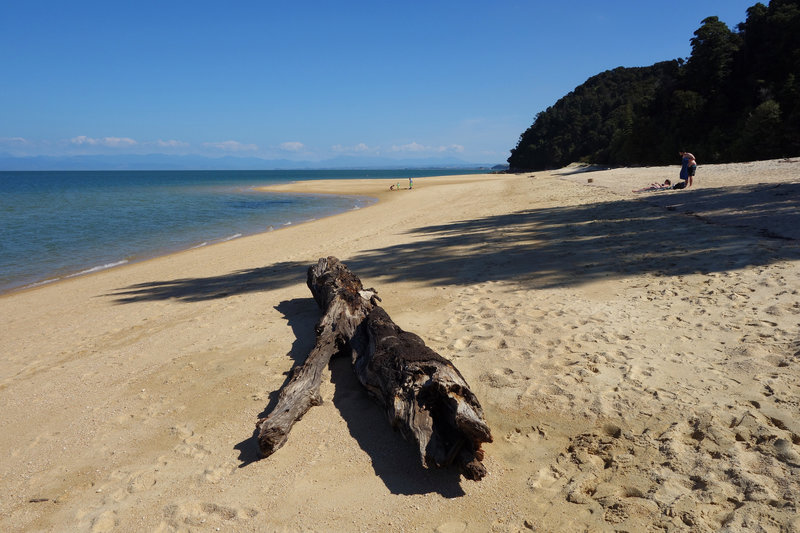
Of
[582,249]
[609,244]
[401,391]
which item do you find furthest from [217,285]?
[609,244]

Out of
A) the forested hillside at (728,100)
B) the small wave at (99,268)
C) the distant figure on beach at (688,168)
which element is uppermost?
the forested hillside at (728,100)

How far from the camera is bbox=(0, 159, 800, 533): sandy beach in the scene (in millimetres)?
2754

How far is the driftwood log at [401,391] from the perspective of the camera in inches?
119

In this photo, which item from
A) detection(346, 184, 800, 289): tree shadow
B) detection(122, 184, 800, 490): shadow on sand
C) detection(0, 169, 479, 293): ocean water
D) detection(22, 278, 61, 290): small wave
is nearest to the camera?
detection(122, 184, 800, 490): shadow on sand

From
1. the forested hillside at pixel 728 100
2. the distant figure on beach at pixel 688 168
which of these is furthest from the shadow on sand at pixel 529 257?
the forested hillside at pixel 728 100

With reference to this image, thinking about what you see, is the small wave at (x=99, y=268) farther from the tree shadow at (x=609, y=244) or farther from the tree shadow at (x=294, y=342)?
the tree shadow at (x=294, y=342)

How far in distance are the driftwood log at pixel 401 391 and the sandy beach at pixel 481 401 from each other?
169 mm

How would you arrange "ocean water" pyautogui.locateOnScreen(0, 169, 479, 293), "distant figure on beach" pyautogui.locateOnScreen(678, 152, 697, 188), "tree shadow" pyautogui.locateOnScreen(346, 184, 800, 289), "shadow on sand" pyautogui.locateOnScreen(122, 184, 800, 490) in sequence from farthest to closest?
"distant figure on beach" pyautogui.locateOnScreen(678, 152, 697, 188)
"ocean water" pyautogui.locateOnScreen(0, 169, 479, 293)
"tree shadow" pyautogui.locateOnScreen(346, 184, 800, 289)
"shadow on sand" pyautogui.locateOnScreen(122, 184, 800, 490)

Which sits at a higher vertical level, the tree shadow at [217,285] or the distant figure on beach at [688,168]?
A: the distant figure on beach at [688,168]

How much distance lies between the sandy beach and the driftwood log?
6.7 inches

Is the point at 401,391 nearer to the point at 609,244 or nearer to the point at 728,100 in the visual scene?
the point at 609,244

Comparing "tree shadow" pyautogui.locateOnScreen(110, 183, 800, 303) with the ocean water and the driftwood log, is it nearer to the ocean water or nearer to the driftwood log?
the driftwood log

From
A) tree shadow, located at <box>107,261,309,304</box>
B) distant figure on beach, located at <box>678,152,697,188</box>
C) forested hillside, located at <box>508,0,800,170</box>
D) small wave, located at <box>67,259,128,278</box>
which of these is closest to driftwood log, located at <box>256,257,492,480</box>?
tree shadow, located at <box>107,261,309,304</box>

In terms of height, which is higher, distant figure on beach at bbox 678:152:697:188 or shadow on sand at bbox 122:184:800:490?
distant figure on beach at bbox 678:152:697:188
